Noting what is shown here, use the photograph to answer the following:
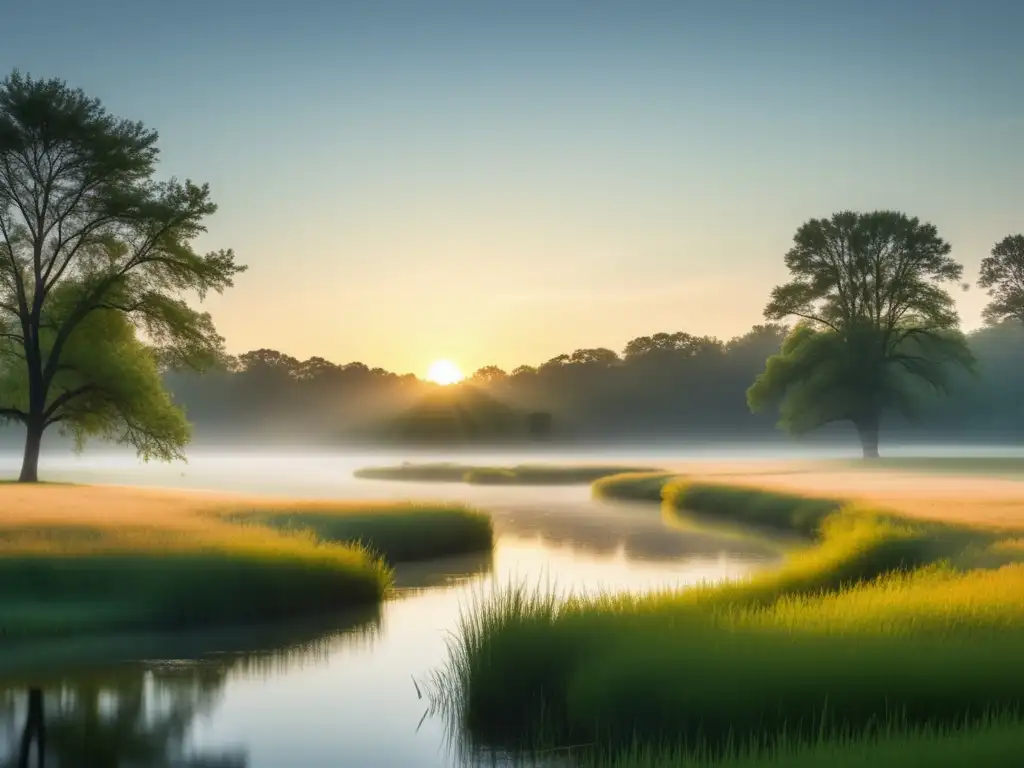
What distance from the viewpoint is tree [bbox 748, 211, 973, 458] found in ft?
230

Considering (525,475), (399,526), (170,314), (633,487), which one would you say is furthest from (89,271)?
(525,475)

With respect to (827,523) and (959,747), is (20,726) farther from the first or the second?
(827,523)

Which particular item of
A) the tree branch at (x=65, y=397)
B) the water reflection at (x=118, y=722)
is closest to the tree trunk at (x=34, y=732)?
the water reflection at (x=118, y=722)

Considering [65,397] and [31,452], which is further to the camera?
[31,452]

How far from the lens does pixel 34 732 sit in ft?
48.0

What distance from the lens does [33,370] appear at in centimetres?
4397

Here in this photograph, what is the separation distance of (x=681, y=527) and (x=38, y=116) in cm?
3012

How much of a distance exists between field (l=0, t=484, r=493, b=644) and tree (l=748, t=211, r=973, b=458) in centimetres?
4518

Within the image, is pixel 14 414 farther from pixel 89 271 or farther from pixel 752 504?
pixel 752 504

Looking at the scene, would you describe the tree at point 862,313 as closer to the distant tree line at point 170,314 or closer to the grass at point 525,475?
the distant tree line at point 170,314

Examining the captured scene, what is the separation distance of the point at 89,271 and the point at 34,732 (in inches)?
1341

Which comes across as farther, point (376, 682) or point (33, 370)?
point (33, 370)

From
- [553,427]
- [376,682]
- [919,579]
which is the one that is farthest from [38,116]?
[553,427]

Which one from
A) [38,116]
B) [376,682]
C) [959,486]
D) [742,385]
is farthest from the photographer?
[742,385]
